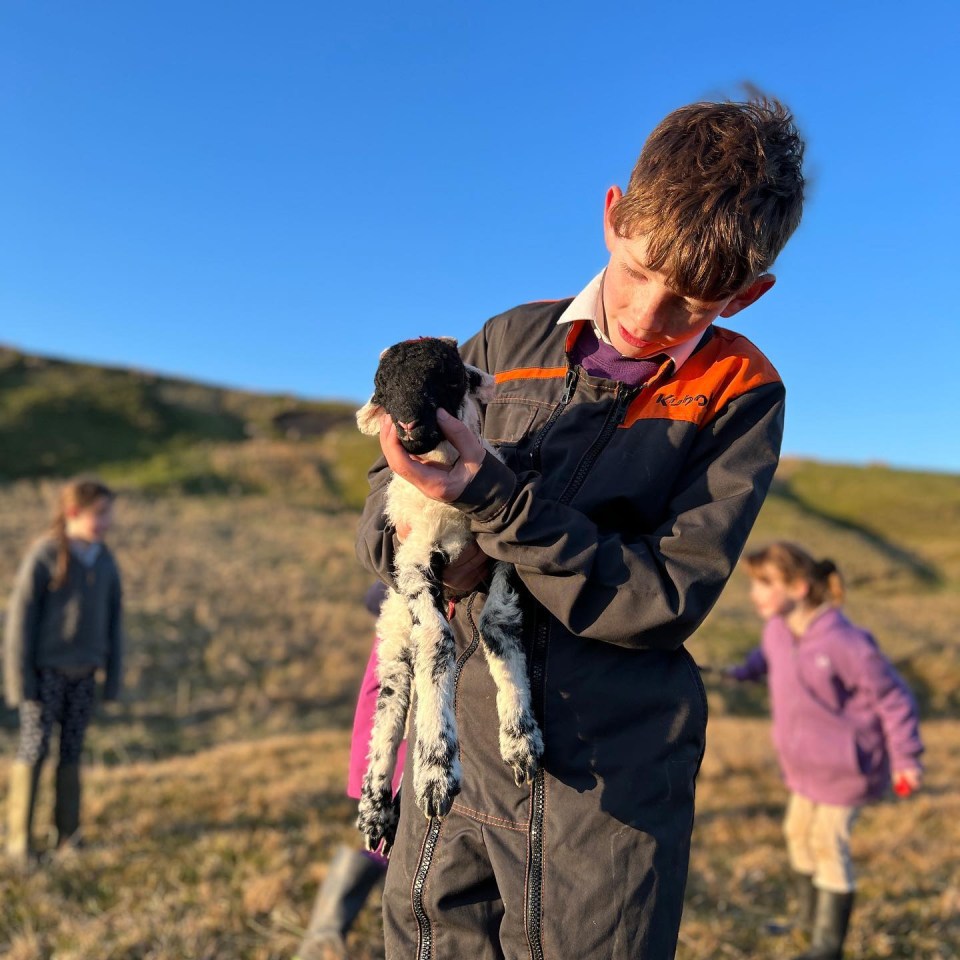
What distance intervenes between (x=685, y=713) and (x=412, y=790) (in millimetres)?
790

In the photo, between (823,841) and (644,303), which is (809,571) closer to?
(823,841)

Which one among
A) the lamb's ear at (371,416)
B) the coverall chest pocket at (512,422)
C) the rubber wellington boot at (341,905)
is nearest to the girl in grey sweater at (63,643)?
the rubber wellington boot at (341,905)

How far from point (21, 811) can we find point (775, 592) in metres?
6.09

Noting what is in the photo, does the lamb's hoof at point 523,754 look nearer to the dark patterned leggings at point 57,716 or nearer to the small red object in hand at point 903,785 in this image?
the small red object in hand at point 903,785

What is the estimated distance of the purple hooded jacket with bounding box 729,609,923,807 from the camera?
5.41 meters

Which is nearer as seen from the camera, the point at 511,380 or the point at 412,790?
the point at 412,790

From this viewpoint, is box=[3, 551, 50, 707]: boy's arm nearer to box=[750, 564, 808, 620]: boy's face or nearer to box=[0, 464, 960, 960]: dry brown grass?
box=[0, 464, 960, 960]: dry brown grass

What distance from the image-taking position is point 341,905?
434 centimetres

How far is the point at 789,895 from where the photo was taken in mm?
6281

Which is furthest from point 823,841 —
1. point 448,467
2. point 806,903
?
point 448,467

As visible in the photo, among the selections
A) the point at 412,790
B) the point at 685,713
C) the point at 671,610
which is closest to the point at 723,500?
the point at 671,610

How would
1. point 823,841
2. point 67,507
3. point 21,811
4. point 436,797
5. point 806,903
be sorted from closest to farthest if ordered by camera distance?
point 436,797 → point 823,841 → point 806,903 → point 21,811 → point 67,507

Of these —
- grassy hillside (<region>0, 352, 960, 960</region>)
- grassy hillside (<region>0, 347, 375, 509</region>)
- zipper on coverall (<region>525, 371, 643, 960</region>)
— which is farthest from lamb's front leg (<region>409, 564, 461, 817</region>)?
grassy hillside (<region>0, 347, 375, 509</region>)

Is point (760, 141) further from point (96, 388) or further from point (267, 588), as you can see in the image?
point (96, 388)
